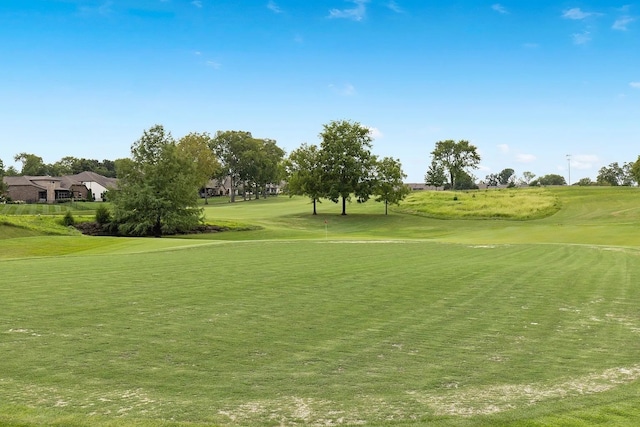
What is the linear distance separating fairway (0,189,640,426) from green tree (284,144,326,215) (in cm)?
5126

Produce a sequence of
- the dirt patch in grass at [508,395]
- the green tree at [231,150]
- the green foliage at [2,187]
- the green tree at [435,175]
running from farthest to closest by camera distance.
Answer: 1. the green tree at [435,175]
2. the green tree at [231,150]
3. the green foliage at [2,187]
4. the dirt patch in grass at [508,395]

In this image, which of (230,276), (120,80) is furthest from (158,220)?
(230,276)

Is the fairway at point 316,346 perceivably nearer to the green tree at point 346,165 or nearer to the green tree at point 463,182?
the green tree at point 346,165

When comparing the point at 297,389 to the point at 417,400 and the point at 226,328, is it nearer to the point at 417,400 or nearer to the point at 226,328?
the point at 417,400

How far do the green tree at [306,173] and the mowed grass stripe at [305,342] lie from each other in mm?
52577

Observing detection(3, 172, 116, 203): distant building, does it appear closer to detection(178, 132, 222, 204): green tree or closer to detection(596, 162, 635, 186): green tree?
detection(178, 132, 222, 204): green tree

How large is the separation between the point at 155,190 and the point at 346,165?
2679 cm

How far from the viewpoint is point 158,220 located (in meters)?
51.6

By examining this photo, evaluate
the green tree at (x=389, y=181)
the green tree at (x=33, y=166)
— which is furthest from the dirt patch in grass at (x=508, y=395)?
the green tree at (x=33, y=166)

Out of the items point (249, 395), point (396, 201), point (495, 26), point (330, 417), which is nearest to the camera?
point (330, 417)

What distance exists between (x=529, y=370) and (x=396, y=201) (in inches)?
2446

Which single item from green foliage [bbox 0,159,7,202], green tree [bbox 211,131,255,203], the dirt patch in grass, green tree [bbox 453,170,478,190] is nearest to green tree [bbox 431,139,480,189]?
green tree [bbox 453,170,478,190]

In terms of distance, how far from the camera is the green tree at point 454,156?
5935 inches

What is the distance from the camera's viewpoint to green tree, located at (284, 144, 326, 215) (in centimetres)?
6994
